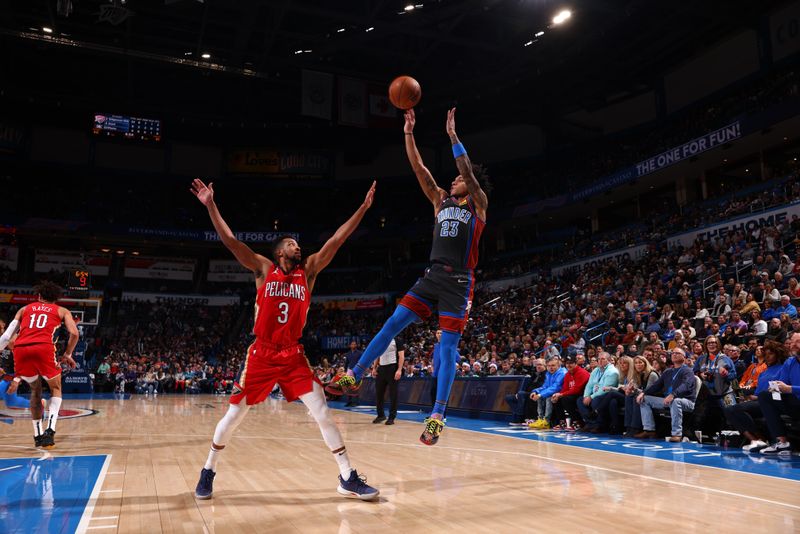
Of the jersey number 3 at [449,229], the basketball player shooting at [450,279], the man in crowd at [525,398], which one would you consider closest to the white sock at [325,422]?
the basketball player shooting at [450,279]

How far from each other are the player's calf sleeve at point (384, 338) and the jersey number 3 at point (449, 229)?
77 centimetres

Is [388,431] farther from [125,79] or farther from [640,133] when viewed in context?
[125,79]

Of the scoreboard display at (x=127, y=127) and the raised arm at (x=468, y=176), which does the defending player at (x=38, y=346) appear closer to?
the raised arm at (x=468, y=176)

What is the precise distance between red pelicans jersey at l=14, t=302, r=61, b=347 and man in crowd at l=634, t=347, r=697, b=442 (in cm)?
820

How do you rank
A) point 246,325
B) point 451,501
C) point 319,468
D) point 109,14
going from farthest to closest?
point 246,325, point 109,14, point 319,468, point 451,501

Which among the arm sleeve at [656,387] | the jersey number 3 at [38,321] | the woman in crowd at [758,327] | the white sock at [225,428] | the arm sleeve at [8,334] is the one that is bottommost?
the white sock at [225,428]

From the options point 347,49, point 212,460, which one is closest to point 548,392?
point 212,460

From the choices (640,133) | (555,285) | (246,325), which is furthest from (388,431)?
(246,325)

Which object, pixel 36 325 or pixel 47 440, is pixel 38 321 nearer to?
pixel 36 325

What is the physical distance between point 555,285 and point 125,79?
26.7 m

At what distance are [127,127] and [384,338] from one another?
33809 millimetres

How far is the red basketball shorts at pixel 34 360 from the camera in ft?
23.9

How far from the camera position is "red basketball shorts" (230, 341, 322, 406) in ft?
14.4

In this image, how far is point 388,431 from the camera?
10.1 metres
